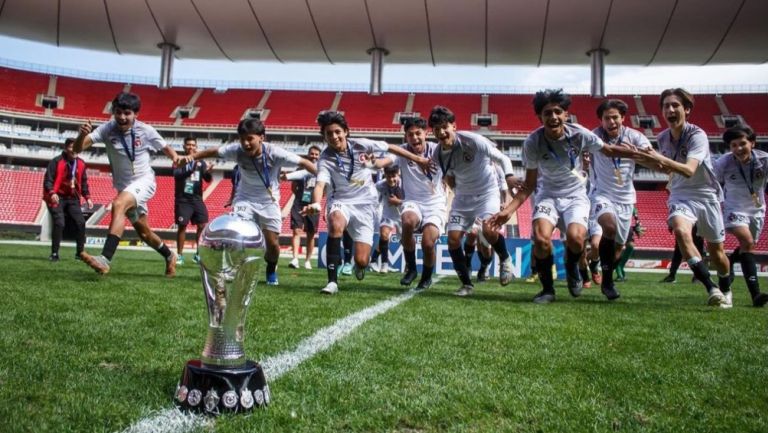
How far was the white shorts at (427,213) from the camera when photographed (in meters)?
6.81

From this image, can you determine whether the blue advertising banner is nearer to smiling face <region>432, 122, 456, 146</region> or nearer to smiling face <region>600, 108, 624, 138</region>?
smiling face <region>600, 108, 624, 138</region>

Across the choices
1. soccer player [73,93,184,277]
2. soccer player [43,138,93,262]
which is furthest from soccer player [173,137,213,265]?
soccer player [73,93,184,277]

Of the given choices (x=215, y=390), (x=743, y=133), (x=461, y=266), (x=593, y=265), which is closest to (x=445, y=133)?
(x=461, y=266)

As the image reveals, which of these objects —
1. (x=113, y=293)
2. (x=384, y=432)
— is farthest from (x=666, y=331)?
(x=113, y=293)

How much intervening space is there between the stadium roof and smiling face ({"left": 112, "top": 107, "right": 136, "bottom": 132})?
24.8 meters

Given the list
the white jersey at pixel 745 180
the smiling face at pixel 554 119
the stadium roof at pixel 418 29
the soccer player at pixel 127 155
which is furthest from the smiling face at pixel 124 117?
the stadium roof at pixel 418 29

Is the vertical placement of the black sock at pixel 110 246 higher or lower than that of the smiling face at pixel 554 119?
A: lower

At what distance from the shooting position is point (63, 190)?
938cm

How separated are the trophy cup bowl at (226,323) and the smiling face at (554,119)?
13.9 ft

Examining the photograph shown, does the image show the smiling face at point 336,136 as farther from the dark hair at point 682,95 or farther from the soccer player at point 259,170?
the dark hair at point 682,95

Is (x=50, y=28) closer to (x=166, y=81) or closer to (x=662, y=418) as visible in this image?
(x=166, y=81)

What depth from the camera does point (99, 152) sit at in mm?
38844

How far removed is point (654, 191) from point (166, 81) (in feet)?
110

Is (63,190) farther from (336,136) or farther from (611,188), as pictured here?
(611,188)
